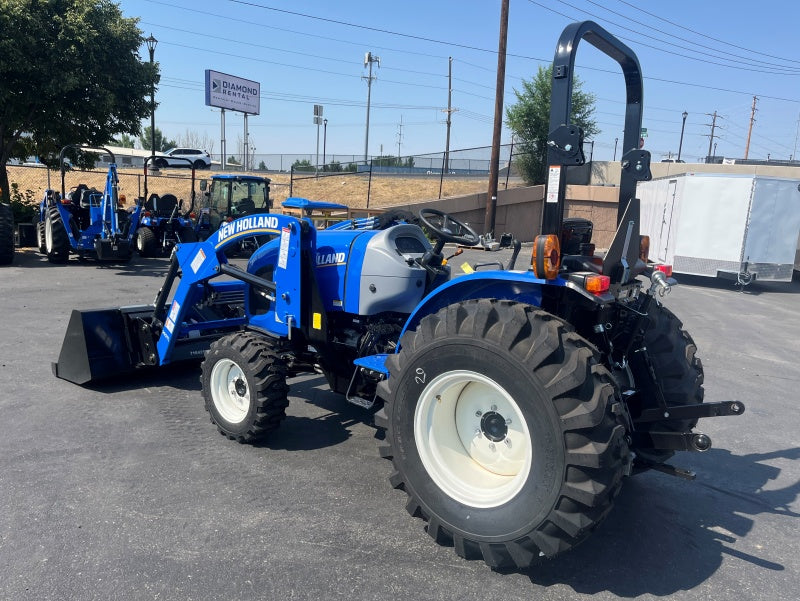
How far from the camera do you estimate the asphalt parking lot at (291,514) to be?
2846 millimetres

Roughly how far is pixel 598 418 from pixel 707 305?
10.8 metres

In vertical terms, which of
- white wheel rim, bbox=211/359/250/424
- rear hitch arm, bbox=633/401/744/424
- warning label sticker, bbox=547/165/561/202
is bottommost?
white wheel rim, bbox=211/359/250/424

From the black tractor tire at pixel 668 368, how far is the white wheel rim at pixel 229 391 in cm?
269

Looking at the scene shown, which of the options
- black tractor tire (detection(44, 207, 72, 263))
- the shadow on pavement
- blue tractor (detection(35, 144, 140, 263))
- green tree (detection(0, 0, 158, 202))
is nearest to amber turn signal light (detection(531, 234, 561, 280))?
the shadow on pavement

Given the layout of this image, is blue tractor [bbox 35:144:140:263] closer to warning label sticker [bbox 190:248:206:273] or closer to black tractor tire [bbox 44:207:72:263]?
→ black tractor tire [bbox 44:207:72:263]

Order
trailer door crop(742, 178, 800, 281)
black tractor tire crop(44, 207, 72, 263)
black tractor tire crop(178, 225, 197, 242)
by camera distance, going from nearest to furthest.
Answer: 1. black tractor tire crop(44, 207, 72, 263)
2. trailer door crop(742, 178, 800, 281)
3. black tractor tire crop(178, 225, 197, 242)

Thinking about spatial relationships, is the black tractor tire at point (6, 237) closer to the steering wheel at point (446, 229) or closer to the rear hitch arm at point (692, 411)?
the steering wheel at point (446, 229)

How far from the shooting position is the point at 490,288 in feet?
11.0

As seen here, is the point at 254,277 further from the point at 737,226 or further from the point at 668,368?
the point at 737,226

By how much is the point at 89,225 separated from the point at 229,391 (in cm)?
1138

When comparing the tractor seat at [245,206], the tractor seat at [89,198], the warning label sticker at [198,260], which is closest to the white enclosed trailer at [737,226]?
the tractor seat at [245,206]

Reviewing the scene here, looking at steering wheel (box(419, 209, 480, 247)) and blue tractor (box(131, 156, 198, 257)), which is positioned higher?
steering wheel (box(419, 209, 480, 247))

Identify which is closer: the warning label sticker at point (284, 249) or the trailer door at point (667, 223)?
the warning label sticker at point (284, 249)

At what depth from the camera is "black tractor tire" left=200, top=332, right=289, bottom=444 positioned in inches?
164
